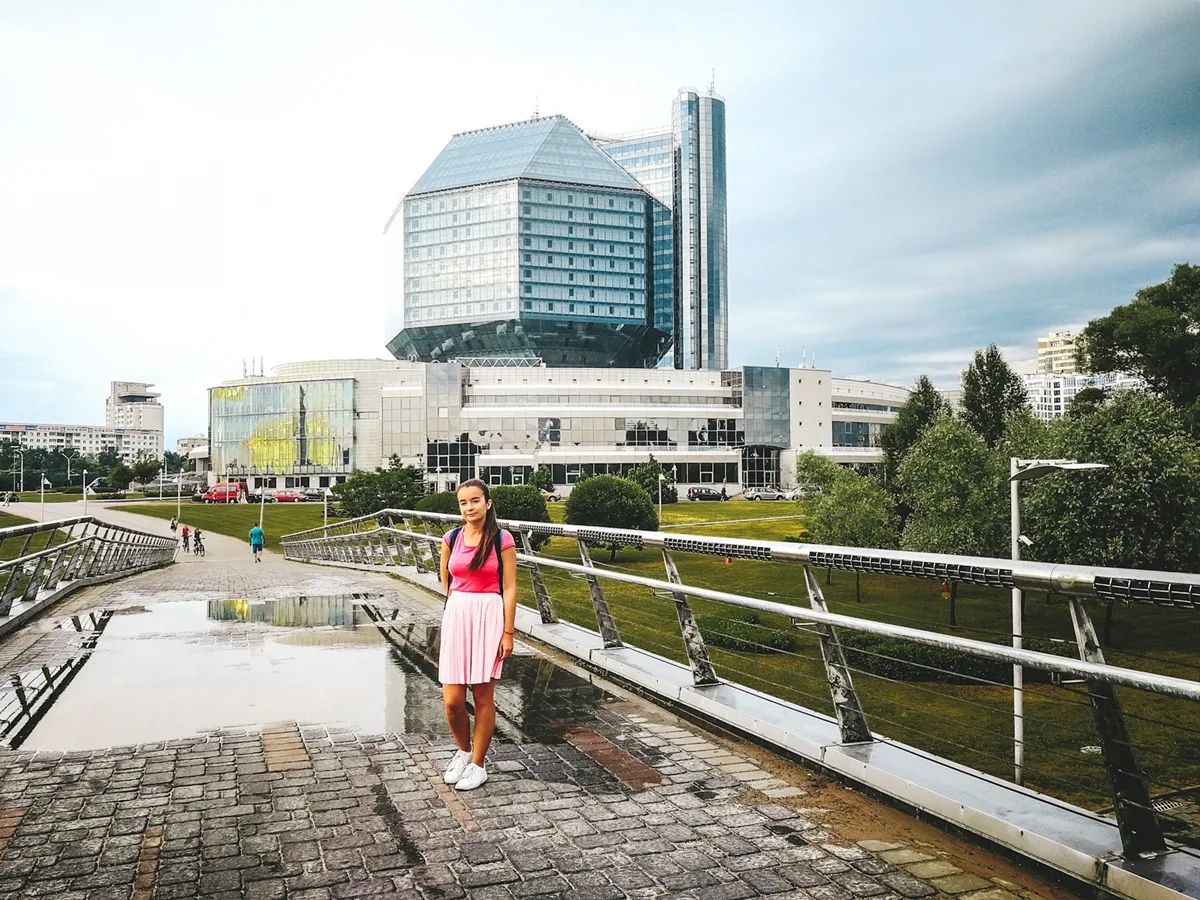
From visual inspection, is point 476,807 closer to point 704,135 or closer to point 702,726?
point 702,726

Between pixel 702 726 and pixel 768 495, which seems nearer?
pixel 702 726

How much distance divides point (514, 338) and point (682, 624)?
129 m

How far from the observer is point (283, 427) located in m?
111

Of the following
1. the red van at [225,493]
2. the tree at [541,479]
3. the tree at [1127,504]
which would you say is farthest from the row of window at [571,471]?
the tree at [1127,504]

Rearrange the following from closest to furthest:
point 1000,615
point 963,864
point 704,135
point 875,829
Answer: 1. point 963,864
2. point 875,829
3. point 1000,615
4. point 704,135

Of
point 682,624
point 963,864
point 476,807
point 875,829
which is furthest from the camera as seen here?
point 682,624

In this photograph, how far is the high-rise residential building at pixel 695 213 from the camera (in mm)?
174625

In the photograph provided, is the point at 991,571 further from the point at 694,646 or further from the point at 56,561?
the point at 56,561

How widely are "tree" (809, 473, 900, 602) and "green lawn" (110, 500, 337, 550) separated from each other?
111 feet

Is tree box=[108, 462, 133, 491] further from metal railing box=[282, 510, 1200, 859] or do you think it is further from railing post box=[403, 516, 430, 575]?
metal railing box=[282, 510, 1200, 859]

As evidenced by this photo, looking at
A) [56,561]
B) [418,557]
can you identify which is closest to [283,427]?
[418,557]

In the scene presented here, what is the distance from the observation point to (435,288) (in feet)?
443

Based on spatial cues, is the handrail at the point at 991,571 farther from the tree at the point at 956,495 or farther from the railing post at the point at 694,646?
the tree at the point at 956,495

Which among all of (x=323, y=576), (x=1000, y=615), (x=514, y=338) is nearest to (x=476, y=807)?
(x=323, y=576)
